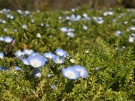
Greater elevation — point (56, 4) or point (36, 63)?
point (56, 4)

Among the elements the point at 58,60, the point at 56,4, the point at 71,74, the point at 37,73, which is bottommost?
the point at 71,74

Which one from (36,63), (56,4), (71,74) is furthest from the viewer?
(56,4)

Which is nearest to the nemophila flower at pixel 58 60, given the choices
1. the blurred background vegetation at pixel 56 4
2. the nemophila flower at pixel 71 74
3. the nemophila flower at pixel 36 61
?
the nemophila flower at pixel 36 61

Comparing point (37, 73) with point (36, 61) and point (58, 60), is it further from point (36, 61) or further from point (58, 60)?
point (58, 60)

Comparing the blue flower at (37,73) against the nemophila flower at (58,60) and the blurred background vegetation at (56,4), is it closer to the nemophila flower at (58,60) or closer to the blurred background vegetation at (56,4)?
the nemophila flower at (58,60)

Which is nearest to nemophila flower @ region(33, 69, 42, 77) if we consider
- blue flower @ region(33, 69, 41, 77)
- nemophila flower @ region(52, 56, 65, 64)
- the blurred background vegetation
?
blue flower @ region(33, 69, 41, 77)

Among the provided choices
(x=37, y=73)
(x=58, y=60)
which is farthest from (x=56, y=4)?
(x=37, y=73)

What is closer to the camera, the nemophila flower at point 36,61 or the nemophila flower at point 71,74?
the nemophila flower at point 71,74

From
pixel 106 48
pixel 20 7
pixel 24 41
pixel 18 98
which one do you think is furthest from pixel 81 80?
pixel 20 7
